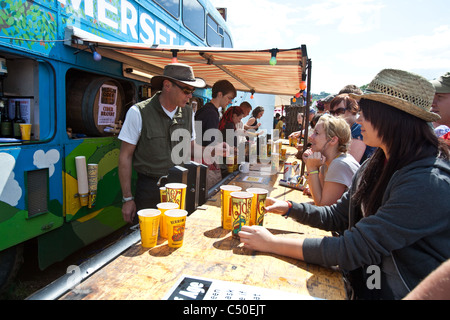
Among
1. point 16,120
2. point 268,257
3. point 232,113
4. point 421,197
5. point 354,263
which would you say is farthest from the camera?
point 232,113

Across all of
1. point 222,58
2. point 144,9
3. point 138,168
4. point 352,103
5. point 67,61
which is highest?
point 144,9

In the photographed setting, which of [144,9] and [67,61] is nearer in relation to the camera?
[67,61]

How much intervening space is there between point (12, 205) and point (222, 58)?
325cm

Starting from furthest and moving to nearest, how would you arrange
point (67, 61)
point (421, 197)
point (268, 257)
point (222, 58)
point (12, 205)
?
1. point (222, 58)
2. point (67, 61)
3. point (12, 205)
4. point (268, 257)
5. point (421, 197)

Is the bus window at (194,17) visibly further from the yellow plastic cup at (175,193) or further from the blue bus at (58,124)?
the yellow plastic cup at (175,193)

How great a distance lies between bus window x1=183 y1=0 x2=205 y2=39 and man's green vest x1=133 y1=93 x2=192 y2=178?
3443mm

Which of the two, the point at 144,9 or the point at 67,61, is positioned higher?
the point at 144,9

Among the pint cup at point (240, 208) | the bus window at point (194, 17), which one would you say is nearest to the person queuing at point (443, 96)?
the pint cup at point (240, 208)

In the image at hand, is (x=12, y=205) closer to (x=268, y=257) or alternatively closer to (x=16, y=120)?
(x=16, y=120)

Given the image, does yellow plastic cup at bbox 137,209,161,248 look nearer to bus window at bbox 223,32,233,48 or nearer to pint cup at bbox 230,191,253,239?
pint cup at bbox 230,191,253,239

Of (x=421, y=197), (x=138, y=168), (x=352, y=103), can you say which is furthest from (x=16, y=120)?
(x=352, y=103)

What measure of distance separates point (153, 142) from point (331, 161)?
1819 millimetres

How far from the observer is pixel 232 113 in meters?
4.68

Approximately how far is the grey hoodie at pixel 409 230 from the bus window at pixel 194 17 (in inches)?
221
